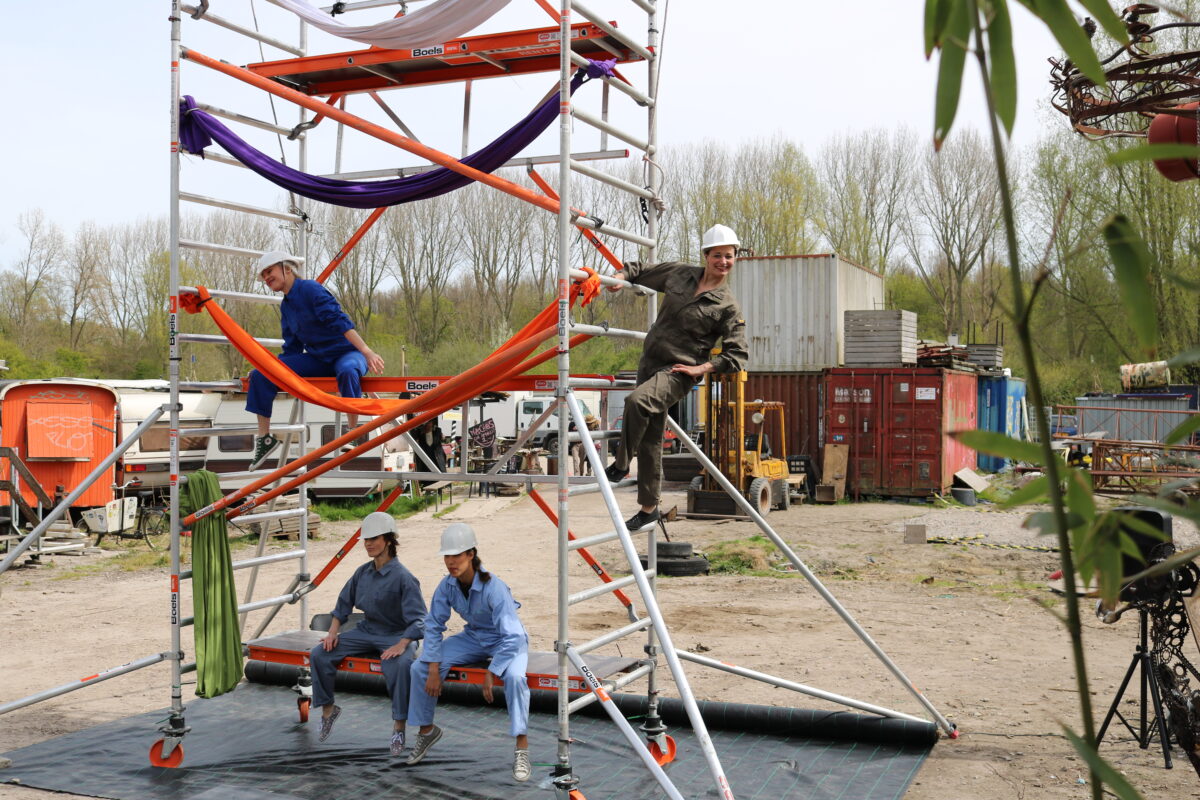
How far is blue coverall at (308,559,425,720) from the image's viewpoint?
6410mm

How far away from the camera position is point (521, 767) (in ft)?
18.2

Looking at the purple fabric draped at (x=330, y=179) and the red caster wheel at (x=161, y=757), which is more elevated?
the purple fabric draped at (x=330, y=179)

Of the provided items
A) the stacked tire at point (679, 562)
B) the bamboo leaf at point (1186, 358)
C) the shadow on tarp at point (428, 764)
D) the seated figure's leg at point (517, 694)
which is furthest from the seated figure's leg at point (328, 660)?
the stacked tire at point (679, 562)

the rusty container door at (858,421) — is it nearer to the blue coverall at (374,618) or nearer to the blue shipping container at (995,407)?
the blue shipping container at (995,407)

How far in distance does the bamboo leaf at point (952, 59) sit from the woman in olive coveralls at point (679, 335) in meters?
4.89

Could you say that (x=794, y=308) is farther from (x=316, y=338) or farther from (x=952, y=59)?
(x=952, y=59)

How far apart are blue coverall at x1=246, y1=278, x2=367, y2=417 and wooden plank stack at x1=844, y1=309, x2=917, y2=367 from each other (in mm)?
16313

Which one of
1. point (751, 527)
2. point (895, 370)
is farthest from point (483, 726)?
point (895, 370)

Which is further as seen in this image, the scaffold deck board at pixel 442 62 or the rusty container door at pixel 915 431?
the rusty container door at pixel 915 431

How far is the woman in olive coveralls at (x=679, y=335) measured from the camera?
578cm

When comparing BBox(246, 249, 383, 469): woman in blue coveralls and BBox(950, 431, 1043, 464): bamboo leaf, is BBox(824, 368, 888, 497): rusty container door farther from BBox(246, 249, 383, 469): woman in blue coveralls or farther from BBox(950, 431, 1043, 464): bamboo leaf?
BBox(950, 431, 1043, 464): bamboo leaf

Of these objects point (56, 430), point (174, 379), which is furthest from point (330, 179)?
point (56, 430)

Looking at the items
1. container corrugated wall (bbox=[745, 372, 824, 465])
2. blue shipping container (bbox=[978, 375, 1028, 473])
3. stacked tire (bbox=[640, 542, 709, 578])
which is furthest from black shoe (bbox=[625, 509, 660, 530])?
blue shipping container (bbox=[978, 375, 1028, 473])

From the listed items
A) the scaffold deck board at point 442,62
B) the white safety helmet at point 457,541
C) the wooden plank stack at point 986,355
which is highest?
the scaffold deck board at point 442,62
